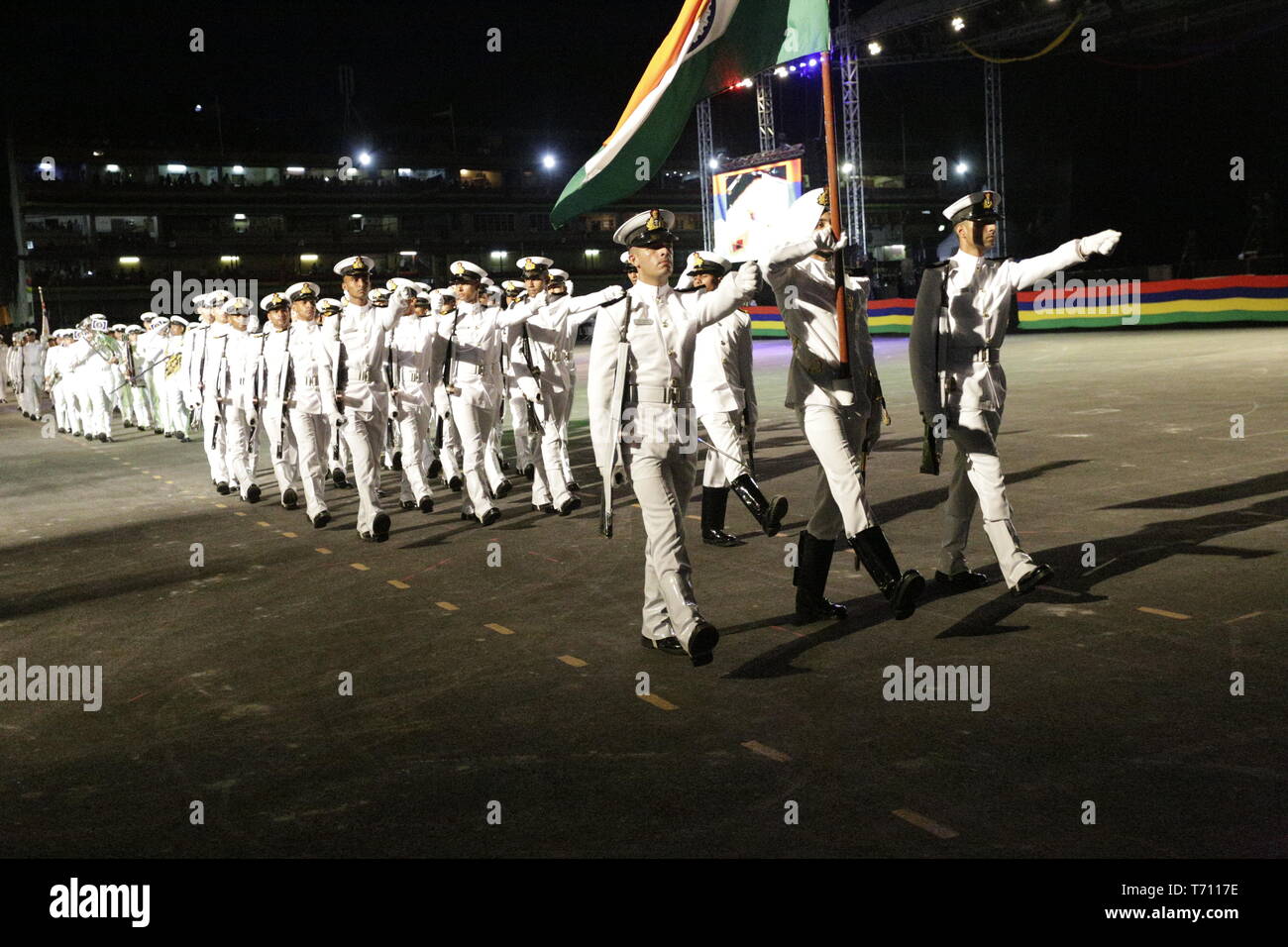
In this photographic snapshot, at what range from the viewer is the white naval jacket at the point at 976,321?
7.31 metres

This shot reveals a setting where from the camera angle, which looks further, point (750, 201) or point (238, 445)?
point (750, 201)

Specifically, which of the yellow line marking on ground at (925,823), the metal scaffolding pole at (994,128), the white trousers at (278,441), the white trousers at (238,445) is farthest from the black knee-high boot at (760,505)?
the metal scaffolding pole at (994,128)

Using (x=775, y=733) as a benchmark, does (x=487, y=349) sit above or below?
above

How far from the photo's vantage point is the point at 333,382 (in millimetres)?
11320

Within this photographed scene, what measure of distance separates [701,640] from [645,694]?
41 centimetres

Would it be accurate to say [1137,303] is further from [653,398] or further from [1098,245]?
[653,398]

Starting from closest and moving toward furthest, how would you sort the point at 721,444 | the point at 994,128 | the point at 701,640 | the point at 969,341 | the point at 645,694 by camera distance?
the point at 645,694, the point at 701,640, the point at 969,341, the point at 721,444, the point at 994,128

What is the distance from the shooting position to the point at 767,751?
512cm

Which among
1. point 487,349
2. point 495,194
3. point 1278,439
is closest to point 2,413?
point 487,349

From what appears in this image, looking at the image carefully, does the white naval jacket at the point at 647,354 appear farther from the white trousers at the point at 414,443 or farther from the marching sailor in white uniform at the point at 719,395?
the white trousers at the point at 414,443

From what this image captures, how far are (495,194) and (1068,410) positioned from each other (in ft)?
207

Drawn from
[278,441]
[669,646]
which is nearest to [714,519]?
[669,646]

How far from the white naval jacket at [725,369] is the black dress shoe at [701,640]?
3.87 m

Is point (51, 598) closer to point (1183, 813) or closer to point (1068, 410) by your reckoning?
point (1183, 813)
